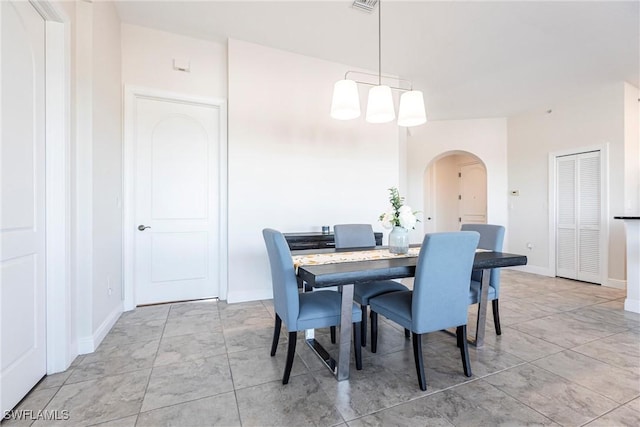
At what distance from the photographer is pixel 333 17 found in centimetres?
290

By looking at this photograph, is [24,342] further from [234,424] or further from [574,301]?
[574,301]

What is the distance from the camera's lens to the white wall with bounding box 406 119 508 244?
5.53m

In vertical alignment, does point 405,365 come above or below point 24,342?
below

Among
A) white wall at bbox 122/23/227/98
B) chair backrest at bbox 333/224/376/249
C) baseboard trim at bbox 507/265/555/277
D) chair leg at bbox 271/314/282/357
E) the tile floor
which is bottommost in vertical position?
the tile floor

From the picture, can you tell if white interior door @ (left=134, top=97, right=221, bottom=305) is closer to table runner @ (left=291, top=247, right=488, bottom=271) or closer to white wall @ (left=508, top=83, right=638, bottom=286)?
table runner @ (left=291, top=247, right=488, bottom=271)

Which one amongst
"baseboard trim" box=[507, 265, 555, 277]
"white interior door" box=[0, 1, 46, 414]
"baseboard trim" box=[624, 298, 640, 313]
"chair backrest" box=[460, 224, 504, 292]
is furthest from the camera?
"baseboard trim" box=[507, 265, 555, 277]

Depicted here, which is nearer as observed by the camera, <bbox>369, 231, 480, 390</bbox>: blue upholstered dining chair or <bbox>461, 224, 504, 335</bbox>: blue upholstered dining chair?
<bbox>369, 231, 480, 390</bbox>: blue upholstered dining chair

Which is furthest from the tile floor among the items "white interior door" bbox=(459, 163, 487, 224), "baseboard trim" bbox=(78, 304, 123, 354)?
"white interior door" bbox=(459, 163, 487, 224)

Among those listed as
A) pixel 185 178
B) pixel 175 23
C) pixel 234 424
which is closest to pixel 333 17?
pixel 175 23

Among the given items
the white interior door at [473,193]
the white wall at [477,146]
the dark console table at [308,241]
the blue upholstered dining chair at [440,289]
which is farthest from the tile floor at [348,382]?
the white interior door at [473,193]

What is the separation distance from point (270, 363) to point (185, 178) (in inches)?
90.2

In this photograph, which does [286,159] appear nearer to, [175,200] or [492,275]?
[175,200]

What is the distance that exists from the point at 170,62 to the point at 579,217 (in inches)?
238

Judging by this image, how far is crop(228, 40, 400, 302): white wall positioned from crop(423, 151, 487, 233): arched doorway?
3333 mm
